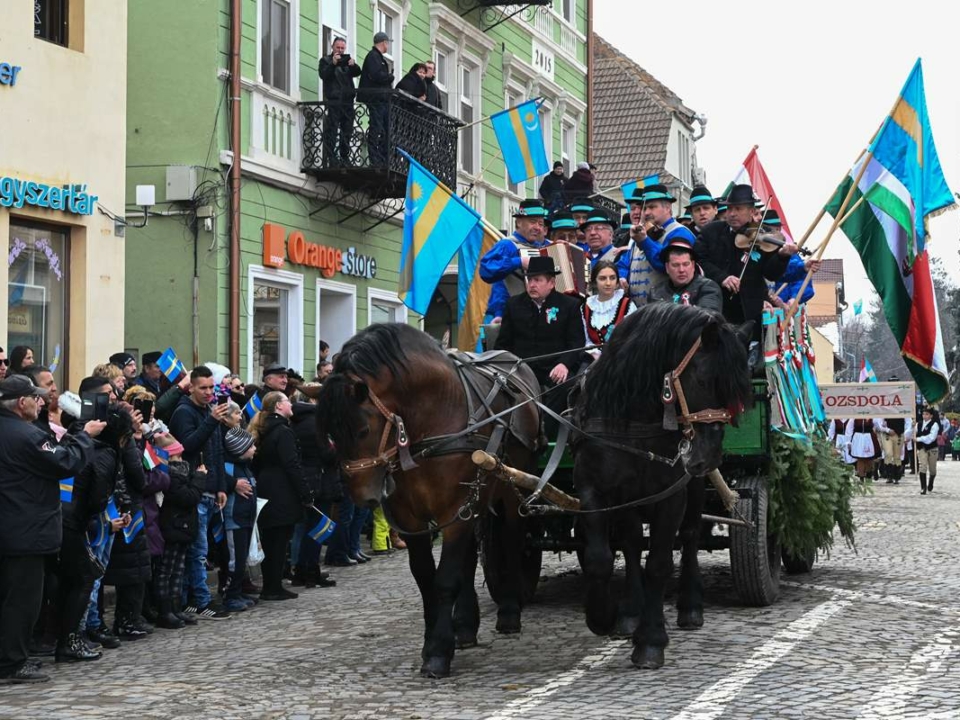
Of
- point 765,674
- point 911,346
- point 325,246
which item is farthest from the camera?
point 325,246

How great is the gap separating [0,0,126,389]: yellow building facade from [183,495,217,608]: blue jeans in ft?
12.6

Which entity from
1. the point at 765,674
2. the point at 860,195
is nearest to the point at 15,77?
the point at 860,195

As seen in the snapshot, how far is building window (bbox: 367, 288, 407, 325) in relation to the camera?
2284cm

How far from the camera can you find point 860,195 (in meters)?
13.0

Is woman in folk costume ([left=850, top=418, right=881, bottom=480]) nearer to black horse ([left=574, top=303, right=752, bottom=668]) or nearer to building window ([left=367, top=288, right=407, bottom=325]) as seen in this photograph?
building window ([left=367, top=288, right=407, bottom=325])

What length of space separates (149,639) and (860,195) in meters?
6.97

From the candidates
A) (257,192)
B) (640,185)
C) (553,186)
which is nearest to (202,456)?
(640,185)

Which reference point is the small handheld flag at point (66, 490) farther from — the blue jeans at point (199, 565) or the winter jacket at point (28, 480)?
the blue jeans at point (199, 565)

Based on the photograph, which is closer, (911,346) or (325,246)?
(911,346)

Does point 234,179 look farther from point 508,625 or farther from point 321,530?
point 508,625

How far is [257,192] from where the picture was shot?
1939cm

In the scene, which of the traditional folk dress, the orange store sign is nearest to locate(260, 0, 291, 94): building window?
the orange store sign

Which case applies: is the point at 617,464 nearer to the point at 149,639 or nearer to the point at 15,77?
the point at 149,639

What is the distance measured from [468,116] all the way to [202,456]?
15822 millimetres
